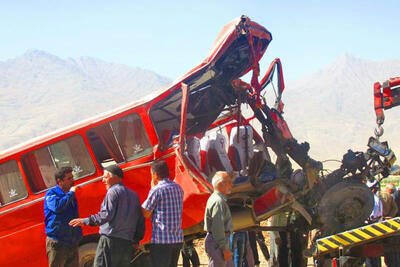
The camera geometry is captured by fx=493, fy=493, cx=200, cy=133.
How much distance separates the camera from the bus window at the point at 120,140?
729 cm

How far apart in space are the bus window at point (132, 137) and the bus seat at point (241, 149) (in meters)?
1.53

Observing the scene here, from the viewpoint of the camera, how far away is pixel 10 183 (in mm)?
7375

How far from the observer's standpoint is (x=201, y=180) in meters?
6.57

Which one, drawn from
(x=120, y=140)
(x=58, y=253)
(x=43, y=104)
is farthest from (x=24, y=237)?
(x=43, y=104)

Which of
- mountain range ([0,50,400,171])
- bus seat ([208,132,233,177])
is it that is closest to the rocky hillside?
mountain range ([0,50,400,171])

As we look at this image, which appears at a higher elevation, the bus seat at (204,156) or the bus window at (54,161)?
the bus window at (54,161)

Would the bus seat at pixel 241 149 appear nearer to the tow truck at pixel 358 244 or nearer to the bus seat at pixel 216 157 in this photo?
the bus seat at pixel 216 157

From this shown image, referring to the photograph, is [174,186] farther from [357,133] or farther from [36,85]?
[36,85]

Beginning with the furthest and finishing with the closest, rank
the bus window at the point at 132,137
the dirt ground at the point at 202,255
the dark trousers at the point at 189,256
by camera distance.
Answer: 1. the dirt ground at the point at 202,255
2. the dark trousers at the point at 189,256
3. the bus window at the point at 132,137

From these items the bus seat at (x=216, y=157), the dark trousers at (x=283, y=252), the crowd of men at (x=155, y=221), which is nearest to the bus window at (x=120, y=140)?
the bus seat at (x=216, y=157)

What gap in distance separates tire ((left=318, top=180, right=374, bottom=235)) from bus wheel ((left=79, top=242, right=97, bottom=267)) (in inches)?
138

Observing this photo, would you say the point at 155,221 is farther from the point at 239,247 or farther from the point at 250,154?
the point at 250,154

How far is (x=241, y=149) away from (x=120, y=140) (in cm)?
201

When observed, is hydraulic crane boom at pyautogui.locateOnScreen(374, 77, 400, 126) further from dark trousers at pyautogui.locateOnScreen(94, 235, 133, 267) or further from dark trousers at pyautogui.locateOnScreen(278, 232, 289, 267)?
dark trousers at pyautogui.locateOnScreen(94, 235, 133, 267)
